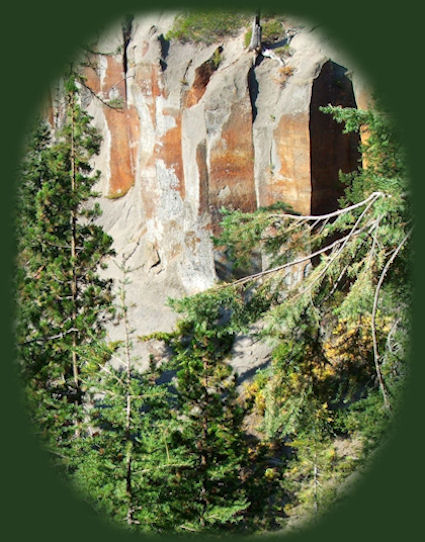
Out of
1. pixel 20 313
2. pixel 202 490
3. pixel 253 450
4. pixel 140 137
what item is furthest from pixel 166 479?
pixel 140 137

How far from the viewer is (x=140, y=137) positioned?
60.6 ft

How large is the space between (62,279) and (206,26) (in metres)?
11.5

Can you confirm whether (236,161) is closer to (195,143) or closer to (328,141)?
(195,143)

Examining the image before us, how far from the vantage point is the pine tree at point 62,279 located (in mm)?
8109

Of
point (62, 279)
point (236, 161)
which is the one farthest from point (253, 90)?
point (62, 279)

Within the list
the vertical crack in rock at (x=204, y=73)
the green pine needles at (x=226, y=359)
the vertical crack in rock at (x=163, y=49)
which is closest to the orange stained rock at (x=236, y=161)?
the vertical crack in rock at (x=204, y=73)

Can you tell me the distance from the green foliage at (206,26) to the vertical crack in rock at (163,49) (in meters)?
0.19

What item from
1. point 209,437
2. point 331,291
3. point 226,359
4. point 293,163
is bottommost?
point 209,437

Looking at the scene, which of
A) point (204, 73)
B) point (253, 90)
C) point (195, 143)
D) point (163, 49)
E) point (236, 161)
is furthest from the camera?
point (163, 49)

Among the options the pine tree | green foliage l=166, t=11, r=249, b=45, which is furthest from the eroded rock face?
the pine tree

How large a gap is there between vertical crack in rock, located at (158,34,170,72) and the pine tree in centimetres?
863

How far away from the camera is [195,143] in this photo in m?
14.9

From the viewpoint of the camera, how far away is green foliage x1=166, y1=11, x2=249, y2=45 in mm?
14898

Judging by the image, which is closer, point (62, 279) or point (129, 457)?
point (129, 457)
